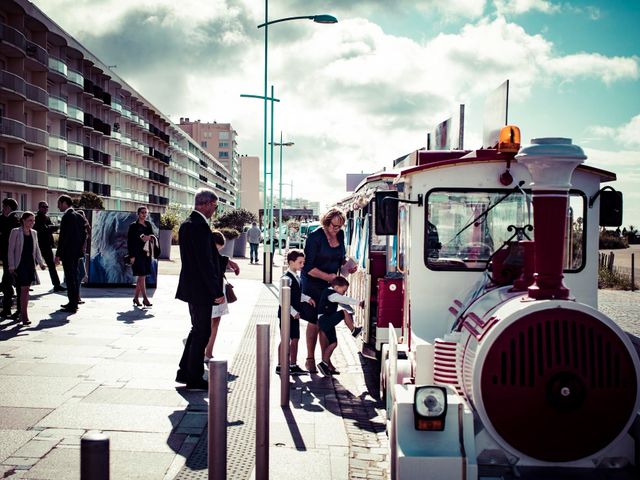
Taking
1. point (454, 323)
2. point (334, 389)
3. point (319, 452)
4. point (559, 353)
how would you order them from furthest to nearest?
point (334, 389)
point (319, 452)
point (454, 323)
point (559, 353)

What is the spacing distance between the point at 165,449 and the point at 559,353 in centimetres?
301

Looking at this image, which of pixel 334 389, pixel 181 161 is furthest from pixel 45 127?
pixel 181 161

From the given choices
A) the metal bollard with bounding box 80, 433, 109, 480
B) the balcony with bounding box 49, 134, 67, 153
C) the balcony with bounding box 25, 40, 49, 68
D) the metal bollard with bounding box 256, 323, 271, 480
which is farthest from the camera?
the balcony with bounding box 49, 134, 67, 153

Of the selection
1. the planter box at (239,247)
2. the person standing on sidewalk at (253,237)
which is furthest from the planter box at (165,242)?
the planter box at (239,247)

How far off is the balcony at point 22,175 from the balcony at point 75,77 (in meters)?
9.29

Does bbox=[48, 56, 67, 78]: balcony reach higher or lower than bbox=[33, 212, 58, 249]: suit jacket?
higher

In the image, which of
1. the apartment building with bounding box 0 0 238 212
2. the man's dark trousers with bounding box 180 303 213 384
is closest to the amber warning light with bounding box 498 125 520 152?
the man's dark trousers with bounding box 180 303 213 384

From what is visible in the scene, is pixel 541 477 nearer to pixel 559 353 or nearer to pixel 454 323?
pixel 559 353

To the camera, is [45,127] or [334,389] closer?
[334,389]

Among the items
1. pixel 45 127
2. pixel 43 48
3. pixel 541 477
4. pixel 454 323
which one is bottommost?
pixel 541 477

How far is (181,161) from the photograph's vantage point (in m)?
97.0

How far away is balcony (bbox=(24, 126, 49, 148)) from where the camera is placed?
1551 inches

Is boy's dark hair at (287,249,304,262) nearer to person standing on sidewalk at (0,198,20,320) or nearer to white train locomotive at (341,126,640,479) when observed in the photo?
white train locomotive at (341,126,640,479)

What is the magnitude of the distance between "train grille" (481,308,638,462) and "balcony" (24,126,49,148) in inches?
1623
